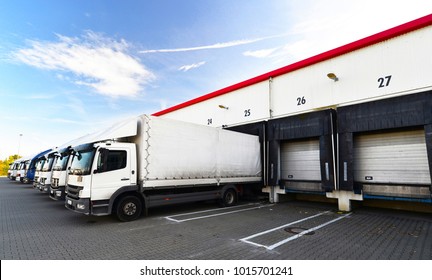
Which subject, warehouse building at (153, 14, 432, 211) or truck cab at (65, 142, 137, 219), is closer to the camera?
truck cab at (65, 142, 137, 219)

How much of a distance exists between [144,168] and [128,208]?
1.37m

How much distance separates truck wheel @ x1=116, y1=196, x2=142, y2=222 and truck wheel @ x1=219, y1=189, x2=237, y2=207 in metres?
3.72

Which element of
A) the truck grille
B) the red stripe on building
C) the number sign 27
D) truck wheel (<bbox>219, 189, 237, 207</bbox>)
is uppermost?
the red stripe on building

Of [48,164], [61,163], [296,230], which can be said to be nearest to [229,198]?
[296,230]

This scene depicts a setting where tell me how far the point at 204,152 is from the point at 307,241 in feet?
16.6

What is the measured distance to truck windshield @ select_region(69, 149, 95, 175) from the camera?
23.2 feet

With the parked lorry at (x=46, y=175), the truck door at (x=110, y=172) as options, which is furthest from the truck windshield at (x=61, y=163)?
the truck door at (x=110, y=172)

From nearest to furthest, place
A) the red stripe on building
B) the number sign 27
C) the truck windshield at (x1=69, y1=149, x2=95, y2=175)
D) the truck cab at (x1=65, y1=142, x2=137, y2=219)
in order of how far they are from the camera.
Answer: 1. the truck cab at (x1=65, y1=142, x2=137, y2=219)
2. the truck windshield at (x1=69, y1=149, x2=95, y2=175)
3. the red stripe on building
4. the number sign 27

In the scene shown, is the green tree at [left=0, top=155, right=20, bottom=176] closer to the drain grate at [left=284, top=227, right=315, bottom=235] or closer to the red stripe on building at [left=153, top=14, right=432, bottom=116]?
the red stripe on building at [left=153, top=14, right=432, bottom=116]

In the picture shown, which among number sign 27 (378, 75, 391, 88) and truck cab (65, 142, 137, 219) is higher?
number sign 27 (378, 75, 391, 88)

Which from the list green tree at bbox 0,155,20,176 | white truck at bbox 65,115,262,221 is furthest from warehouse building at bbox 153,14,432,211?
green tree at bbox 0,155,20,176

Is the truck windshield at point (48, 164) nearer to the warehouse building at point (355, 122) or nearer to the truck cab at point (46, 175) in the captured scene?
the truck cab at point (46, 175)
